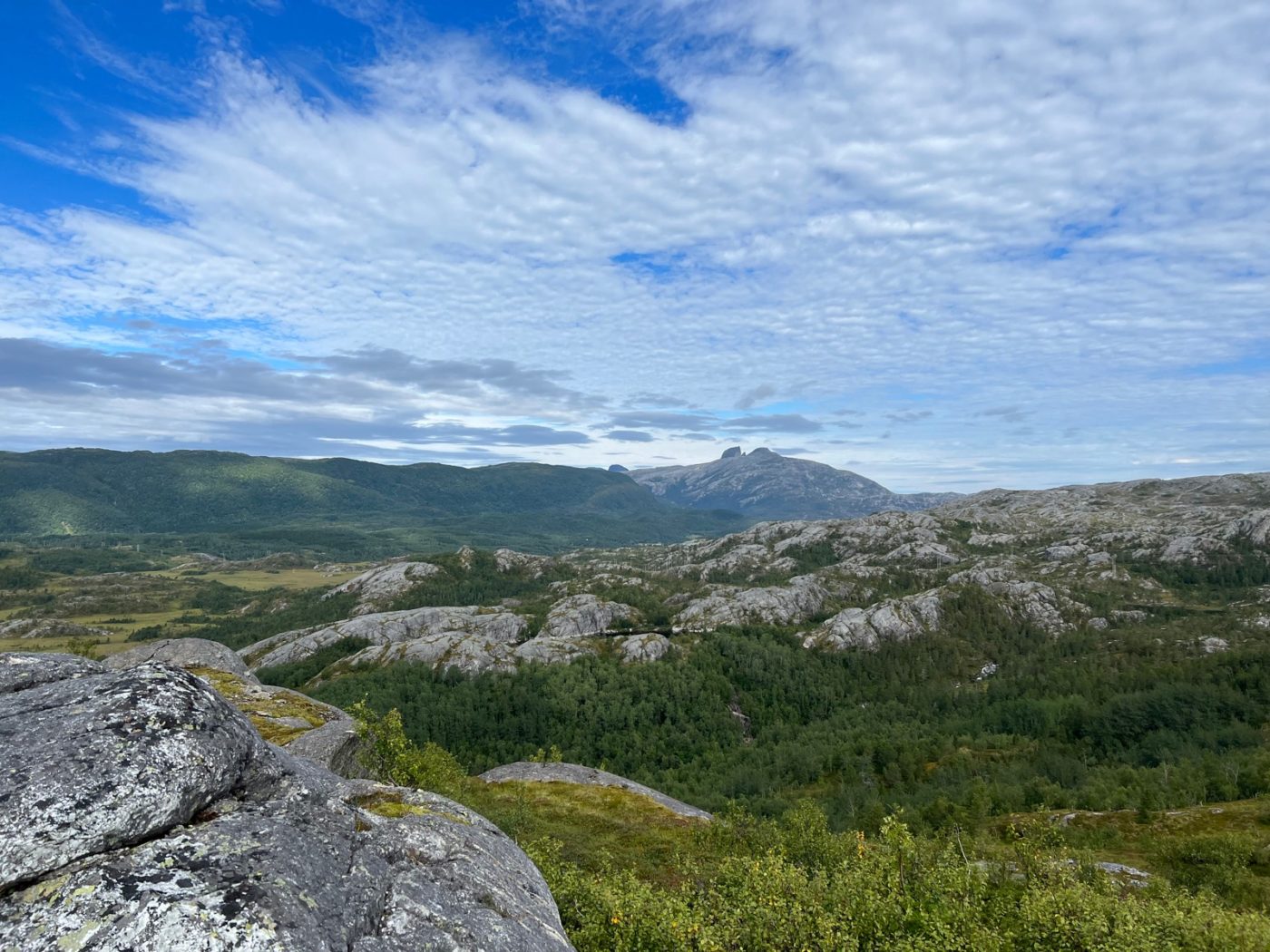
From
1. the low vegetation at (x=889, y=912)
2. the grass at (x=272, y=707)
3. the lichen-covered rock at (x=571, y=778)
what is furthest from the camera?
the lichen-covered rock at (x=571, y=778)

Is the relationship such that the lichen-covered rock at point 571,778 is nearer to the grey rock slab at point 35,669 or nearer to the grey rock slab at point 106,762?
the grey rock slab at point 35,669

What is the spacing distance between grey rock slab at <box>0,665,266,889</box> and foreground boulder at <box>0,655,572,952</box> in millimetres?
40

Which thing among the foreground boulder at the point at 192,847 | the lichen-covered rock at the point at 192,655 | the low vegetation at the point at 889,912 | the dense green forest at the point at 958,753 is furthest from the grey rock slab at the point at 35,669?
the dense green forest at the point at 958,753

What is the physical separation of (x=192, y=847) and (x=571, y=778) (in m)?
108

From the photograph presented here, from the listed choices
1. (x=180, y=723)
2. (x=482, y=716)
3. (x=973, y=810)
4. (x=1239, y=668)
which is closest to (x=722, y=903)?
(x=180, y=723)

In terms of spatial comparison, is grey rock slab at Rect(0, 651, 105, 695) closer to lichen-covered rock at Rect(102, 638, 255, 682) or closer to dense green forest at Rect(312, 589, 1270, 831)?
lichen-covered rock at Rect(102, 638, 255, 682)

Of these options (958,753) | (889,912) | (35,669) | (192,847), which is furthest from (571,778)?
(958,753)

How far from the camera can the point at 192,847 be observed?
15758 millimetres

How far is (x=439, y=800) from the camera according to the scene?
2839 centimetres

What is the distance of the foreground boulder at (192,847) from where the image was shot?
44.3 feet

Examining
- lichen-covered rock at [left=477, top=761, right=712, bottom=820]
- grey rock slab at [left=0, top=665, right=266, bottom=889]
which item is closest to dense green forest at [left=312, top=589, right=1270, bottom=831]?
lichen-covered rock at [left=477, top=761, right=712, bottom=820]

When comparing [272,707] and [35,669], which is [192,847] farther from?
[272,707]

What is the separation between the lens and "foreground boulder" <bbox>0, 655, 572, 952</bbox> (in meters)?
13.5

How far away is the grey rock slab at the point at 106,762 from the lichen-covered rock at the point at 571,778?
326 feet
